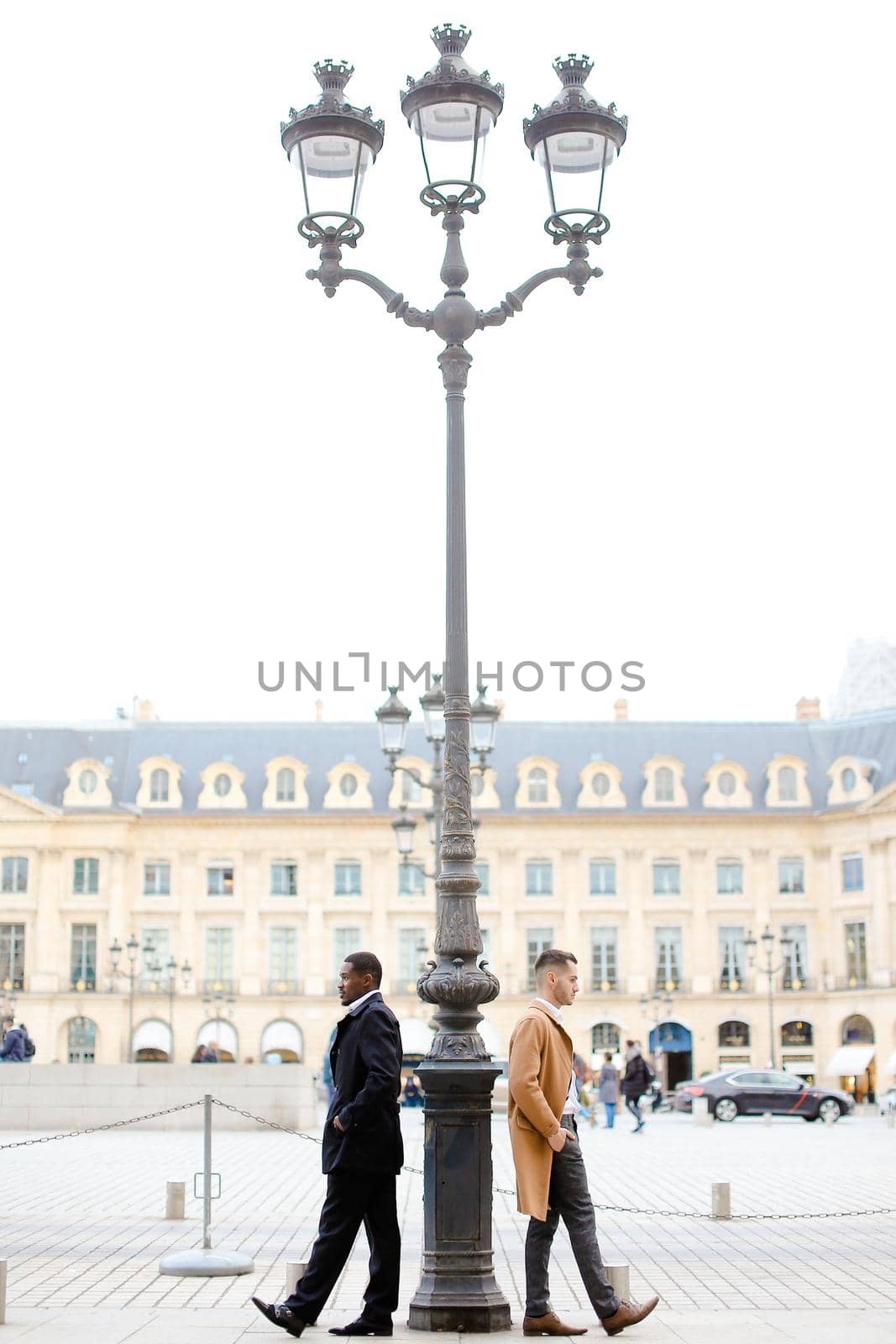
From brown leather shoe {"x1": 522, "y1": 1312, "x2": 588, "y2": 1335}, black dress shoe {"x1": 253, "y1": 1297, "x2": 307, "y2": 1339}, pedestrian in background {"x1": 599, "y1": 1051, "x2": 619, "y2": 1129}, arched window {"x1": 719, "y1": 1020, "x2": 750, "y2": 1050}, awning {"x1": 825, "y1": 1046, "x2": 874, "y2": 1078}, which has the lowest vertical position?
awning {"x1": 825, "y1": 1046, "x2": 874, "y2": 1078}

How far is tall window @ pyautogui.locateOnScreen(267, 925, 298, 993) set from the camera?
6569 centimetres

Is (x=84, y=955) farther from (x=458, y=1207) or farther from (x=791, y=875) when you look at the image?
(x=458, y=1207)

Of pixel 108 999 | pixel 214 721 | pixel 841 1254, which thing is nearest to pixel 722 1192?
pixel 841 1254

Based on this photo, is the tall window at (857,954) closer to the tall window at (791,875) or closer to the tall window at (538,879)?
the tall window at (791,875)

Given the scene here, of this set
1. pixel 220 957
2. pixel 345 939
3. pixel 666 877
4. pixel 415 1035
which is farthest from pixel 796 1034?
pixel 220 957

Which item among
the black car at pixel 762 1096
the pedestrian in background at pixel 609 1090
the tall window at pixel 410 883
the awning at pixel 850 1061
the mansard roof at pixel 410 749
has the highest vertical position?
the mansard roof at pixel 410 749

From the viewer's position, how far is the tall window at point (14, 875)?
216ft

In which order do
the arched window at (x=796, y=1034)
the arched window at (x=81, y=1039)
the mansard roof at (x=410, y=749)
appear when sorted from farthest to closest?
the mansard roof at (x=410, y=749) < the arched window at (x=796, y=1034) < the arched window at (x=81, y=1039)

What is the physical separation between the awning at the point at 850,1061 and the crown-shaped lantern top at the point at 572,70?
55.5 meters

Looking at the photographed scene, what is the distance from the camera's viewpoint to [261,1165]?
819 inches

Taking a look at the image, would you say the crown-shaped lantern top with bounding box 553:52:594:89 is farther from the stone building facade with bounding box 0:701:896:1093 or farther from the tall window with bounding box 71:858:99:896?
the tall window with bounding box 71:858:99:896

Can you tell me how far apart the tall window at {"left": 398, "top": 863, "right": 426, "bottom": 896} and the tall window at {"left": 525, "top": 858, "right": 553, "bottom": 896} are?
428 centimetres

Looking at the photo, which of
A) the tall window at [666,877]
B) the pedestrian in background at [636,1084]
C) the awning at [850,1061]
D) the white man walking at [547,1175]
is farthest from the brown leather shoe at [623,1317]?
the tall window at [666,877]

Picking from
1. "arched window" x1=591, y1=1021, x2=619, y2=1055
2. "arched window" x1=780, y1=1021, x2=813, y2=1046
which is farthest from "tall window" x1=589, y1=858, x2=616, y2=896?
"arched window" x1=780, y1=1021, x2=813, y2=1046
